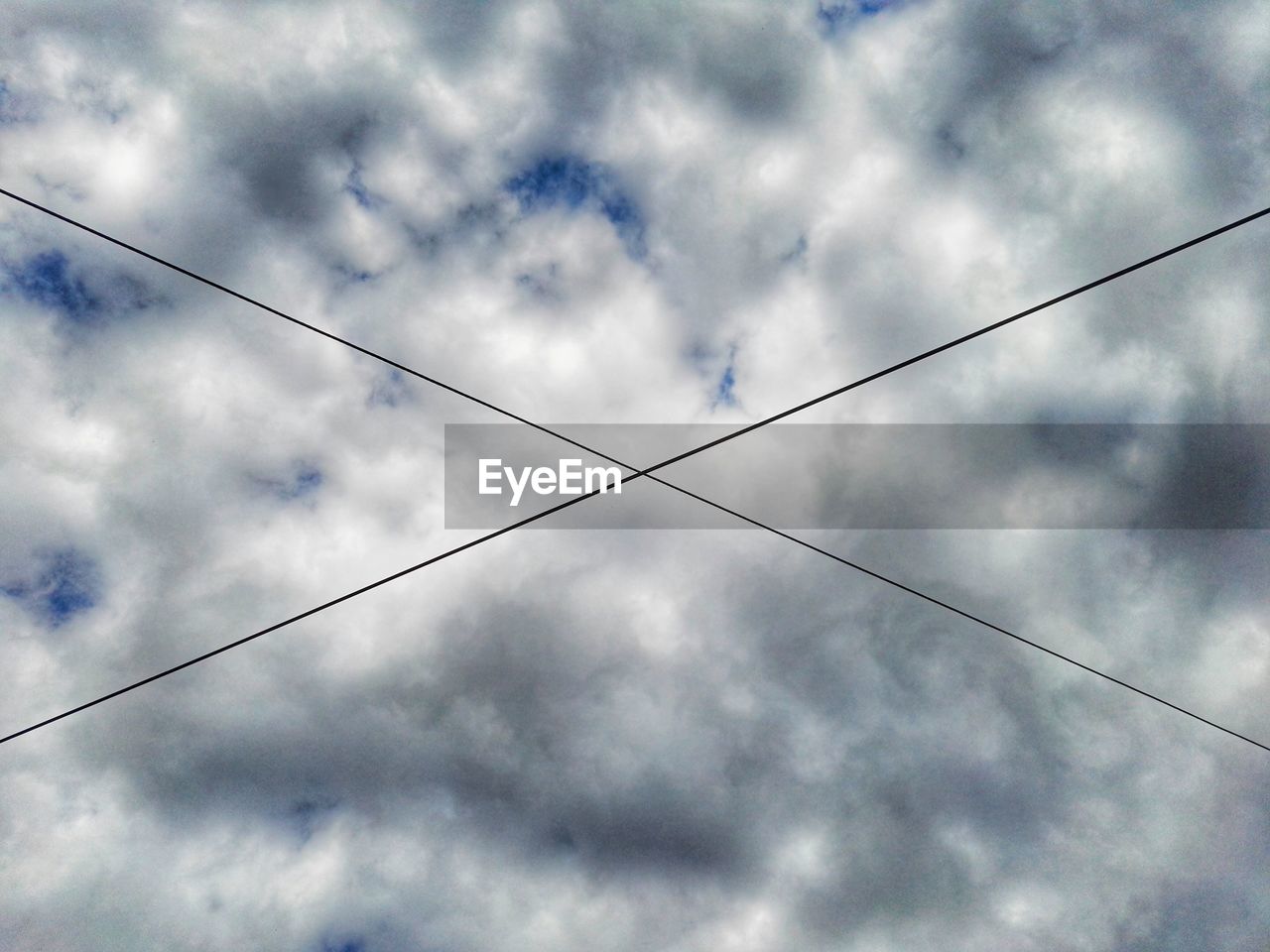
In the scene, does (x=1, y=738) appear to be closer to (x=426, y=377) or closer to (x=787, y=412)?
(x=426, y=377)

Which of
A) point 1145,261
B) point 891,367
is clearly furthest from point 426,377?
point 1145,261

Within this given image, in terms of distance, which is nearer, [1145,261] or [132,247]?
[1145,261]

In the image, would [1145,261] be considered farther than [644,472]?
No

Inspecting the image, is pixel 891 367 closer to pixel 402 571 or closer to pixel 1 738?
pixel 402 571

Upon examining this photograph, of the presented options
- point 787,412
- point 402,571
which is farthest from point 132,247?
point 787,412

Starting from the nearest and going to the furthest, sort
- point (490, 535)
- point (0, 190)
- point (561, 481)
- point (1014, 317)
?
point (1014, 317) < point (0, 190) < point (490, 535) < point (561, 481)

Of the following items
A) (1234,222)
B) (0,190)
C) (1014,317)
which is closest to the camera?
(1234,222)

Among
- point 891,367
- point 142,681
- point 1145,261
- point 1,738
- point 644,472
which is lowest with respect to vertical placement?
point 1,738

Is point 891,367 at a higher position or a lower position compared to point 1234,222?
lower

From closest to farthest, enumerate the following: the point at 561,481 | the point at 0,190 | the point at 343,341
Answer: the point at 0,190
the point at 343,341
the point at 561,481
